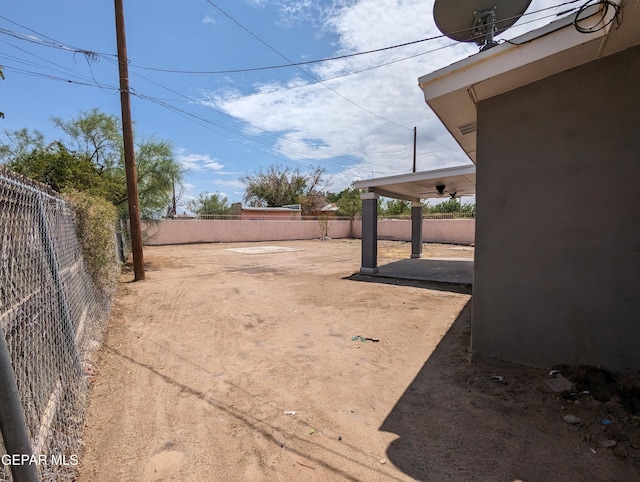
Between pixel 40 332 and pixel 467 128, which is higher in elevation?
pixel 467 128

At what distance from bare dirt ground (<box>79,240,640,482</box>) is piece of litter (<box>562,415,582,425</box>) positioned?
4cm

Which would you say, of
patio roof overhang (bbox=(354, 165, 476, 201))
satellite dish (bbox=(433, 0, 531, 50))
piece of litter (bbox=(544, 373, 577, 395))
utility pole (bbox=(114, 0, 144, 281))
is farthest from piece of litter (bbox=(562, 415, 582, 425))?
utility pole (bbox=(114, 0, 144, 281))

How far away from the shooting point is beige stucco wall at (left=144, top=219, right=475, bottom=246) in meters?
21.4

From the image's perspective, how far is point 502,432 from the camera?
8.45 ft

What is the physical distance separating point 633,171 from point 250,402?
4016mm

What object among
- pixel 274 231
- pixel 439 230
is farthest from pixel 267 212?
pixel 439 230

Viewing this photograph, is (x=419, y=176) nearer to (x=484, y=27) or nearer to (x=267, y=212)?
(x=484, y=27)

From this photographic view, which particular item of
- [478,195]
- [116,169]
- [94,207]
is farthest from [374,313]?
[116,169]

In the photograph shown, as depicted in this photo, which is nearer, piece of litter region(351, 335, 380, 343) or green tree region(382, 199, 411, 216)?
piece of litter region(351, 335, 380, 343)

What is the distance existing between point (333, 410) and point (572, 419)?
1937 mm

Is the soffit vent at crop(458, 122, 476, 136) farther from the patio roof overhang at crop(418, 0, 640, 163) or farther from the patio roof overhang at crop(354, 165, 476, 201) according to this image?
the patio roof overhang at crop(354, 165, 476, 201)

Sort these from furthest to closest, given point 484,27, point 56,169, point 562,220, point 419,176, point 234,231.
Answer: point 234,231
point 419,176
point 56,169
point 484,27
point 562,220

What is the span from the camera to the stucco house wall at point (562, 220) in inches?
117

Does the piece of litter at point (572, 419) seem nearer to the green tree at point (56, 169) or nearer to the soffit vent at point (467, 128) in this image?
the soffit vent at point (467, 128)
